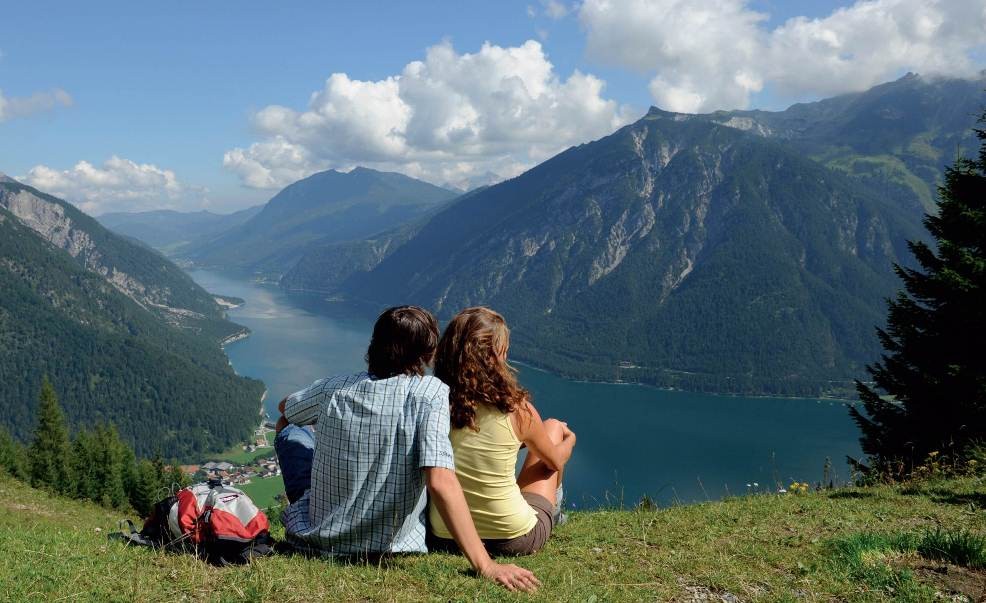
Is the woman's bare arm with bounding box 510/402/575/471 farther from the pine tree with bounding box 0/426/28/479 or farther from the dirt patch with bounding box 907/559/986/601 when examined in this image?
the pine tree with bounding box 0/426/28/479

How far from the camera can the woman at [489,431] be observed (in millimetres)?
4316

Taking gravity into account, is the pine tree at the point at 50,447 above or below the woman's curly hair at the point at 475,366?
below

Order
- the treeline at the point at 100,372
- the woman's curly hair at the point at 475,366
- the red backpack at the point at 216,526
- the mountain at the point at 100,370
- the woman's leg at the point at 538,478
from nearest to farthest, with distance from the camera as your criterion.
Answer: the red backpack at the point at 216,526
the woman's curly hair at the point at 475,366
the woman's leg at the point at 538,478
the treeline at the point at 100,372
the mountain at the point at 100,370

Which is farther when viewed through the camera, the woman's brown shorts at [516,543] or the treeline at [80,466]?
the treeline at [80,466]

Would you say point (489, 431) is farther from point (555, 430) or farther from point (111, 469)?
point (111, 469)

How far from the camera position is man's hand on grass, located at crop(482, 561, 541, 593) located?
3.80 meters

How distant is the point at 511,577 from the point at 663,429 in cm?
11357

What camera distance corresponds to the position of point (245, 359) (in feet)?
571

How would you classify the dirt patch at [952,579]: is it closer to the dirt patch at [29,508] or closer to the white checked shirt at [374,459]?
the white checked shirt at [374,459]

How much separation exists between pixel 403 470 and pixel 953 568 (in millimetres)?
3829

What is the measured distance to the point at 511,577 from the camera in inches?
151

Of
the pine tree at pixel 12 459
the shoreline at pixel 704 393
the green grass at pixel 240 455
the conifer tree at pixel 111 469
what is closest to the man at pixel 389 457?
the conifer tree at pixel 111 469

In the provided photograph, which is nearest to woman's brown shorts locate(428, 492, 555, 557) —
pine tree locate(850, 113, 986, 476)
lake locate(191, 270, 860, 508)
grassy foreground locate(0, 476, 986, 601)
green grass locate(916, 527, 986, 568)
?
grassy foreground locate(0, 476, 986, 601)

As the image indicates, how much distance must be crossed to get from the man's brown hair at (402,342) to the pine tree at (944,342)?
34.6 feet
